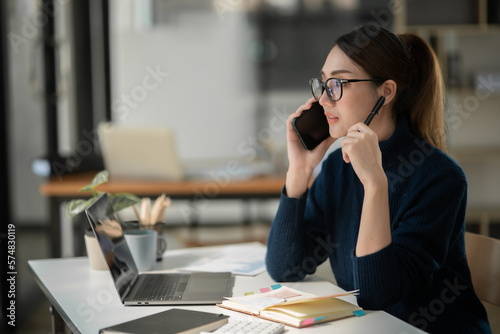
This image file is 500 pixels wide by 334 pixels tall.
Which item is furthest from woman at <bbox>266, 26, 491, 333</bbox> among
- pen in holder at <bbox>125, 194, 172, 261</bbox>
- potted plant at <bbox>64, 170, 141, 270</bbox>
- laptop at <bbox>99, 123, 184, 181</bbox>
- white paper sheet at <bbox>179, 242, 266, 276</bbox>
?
laptop at <bbox>99, 123, 184, 181</bbox>

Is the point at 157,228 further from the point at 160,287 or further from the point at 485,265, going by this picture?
the point at 485,265

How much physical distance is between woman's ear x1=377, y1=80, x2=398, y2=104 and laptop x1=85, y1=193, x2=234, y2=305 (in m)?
0.59

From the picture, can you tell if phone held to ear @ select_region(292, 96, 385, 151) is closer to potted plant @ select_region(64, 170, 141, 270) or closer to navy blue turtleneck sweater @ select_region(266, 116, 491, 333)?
navy blue turtleneck sweater @ select_region(266, 116, 491, 333)

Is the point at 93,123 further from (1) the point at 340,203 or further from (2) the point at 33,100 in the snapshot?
(1) the point at 340,203

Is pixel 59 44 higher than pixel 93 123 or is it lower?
higher

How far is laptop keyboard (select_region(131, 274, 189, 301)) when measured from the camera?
140cm

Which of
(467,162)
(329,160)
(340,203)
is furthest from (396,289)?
(467,162)

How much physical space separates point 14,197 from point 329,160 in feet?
5.99

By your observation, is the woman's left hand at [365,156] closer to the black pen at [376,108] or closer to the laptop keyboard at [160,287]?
the black pen at [376,108]

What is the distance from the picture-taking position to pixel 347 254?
1.57m

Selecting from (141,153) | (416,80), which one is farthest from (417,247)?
(141,153)

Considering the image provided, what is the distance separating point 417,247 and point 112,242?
28.6 inches

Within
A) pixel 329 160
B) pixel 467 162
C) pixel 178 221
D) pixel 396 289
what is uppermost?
pixel 329 160

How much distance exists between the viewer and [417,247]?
1317 mm
